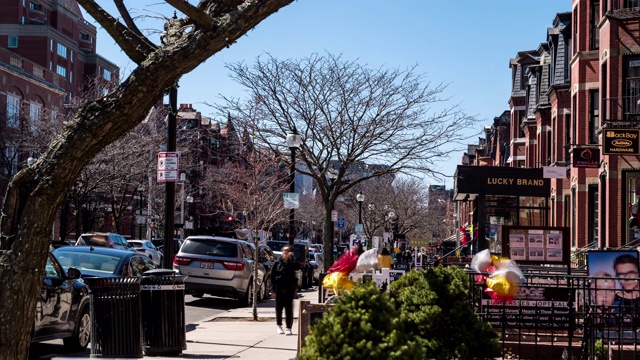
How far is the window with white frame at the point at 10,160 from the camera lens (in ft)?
167

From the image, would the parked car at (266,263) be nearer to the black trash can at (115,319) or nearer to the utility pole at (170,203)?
the utility pole at (170,203)

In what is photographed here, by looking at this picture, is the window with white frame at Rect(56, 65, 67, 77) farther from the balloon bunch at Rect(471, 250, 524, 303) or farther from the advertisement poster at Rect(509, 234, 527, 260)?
the balloon bunch at Rect(471, 250, 524, 303)

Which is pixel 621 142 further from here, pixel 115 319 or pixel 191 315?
pixel 115 319

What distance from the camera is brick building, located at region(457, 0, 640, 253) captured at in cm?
2527

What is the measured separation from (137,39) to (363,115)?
1904cm

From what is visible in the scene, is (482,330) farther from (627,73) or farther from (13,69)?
(13,69)

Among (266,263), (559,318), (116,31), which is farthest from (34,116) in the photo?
(116,31)

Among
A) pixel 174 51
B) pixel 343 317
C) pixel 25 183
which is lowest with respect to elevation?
pixel 343 317

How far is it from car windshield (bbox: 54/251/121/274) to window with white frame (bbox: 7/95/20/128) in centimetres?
3811

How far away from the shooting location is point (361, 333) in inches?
197

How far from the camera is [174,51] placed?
6.59 metres

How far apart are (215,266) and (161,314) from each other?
11.0 meters

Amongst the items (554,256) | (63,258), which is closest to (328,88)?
(63,258)

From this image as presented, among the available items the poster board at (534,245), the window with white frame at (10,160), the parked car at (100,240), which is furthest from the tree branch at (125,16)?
the window with white frame at (10,160)
